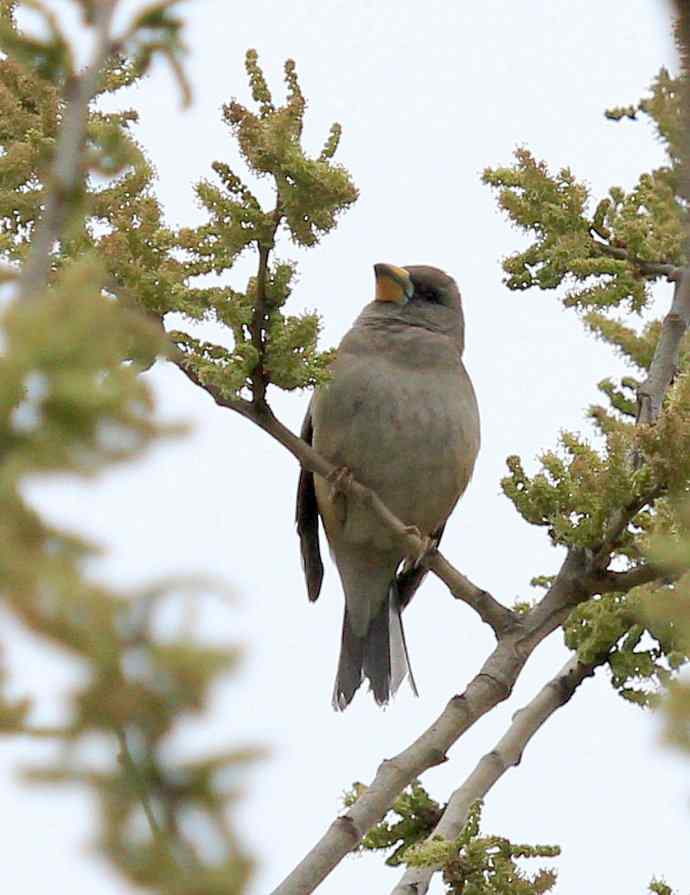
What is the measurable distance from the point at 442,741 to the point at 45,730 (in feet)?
9.03

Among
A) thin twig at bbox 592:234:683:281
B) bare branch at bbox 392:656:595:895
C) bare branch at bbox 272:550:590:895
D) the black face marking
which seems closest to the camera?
bare branch at bbox 272:550:590:895

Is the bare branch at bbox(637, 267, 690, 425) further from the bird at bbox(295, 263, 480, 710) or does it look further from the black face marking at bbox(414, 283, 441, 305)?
the black face marking at bbox(414, 283, 441, 305)

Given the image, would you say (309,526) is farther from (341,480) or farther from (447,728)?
(447,728)

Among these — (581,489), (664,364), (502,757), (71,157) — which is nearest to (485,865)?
(502,757)

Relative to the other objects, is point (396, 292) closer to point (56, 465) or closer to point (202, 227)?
point (202, 227)

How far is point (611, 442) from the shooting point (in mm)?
4035

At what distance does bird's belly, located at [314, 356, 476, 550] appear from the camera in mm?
6270

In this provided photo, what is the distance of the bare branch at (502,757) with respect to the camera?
12.8ft

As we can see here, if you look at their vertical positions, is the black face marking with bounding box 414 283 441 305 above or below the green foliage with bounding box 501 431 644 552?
above

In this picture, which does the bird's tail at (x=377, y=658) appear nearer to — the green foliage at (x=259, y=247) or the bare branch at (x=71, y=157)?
the green foliage at (x=259, y=247)

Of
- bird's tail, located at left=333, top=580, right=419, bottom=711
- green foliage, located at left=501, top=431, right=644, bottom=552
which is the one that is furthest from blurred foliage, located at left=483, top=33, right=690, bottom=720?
bird's tail, located at left=333, top=580, right=419, bottom=711

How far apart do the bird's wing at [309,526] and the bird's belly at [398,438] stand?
15cm

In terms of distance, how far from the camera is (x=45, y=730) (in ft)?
3.89

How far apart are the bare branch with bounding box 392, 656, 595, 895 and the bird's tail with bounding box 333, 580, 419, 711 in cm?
182
